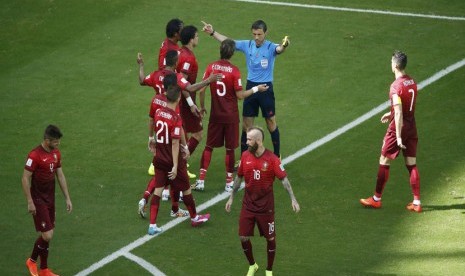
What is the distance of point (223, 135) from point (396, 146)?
307 cm

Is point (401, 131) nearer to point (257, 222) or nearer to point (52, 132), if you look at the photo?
point (257, 222)

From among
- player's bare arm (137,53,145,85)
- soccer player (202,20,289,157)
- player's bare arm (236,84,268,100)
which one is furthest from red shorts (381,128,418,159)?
player's bare arm (137,53,145,85)

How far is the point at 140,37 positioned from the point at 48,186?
33.2 feet

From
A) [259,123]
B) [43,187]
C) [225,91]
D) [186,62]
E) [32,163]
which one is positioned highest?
[186,62]

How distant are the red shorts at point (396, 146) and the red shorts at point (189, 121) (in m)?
3.37

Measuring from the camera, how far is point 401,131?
17.3 metres

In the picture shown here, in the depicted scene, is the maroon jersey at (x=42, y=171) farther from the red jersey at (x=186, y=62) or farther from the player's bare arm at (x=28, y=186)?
the red jersey at (x=186, y=62)

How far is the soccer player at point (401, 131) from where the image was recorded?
55.9ft

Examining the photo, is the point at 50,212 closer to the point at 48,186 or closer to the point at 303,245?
the point at 48,186

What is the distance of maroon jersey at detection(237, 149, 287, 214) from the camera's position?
48.4 ft

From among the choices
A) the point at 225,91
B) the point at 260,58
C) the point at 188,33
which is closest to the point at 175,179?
the point at 225,91

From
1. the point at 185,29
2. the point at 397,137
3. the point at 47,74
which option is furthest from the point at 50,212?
the point at 47,74

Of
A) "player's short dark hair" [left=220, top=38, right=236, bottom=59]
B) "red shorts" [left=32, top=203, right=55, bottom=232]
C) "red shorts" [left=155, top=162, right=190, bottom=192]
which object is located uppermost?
"player's short dark hair" [left=220, top=38, right=236, bottom=59]

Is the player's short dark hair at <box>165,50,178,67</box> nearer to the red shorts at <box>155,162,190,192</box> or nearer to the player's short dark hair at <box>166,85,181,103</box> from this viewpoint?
the player's short dark hair at <box>166,85,181,103</box>
